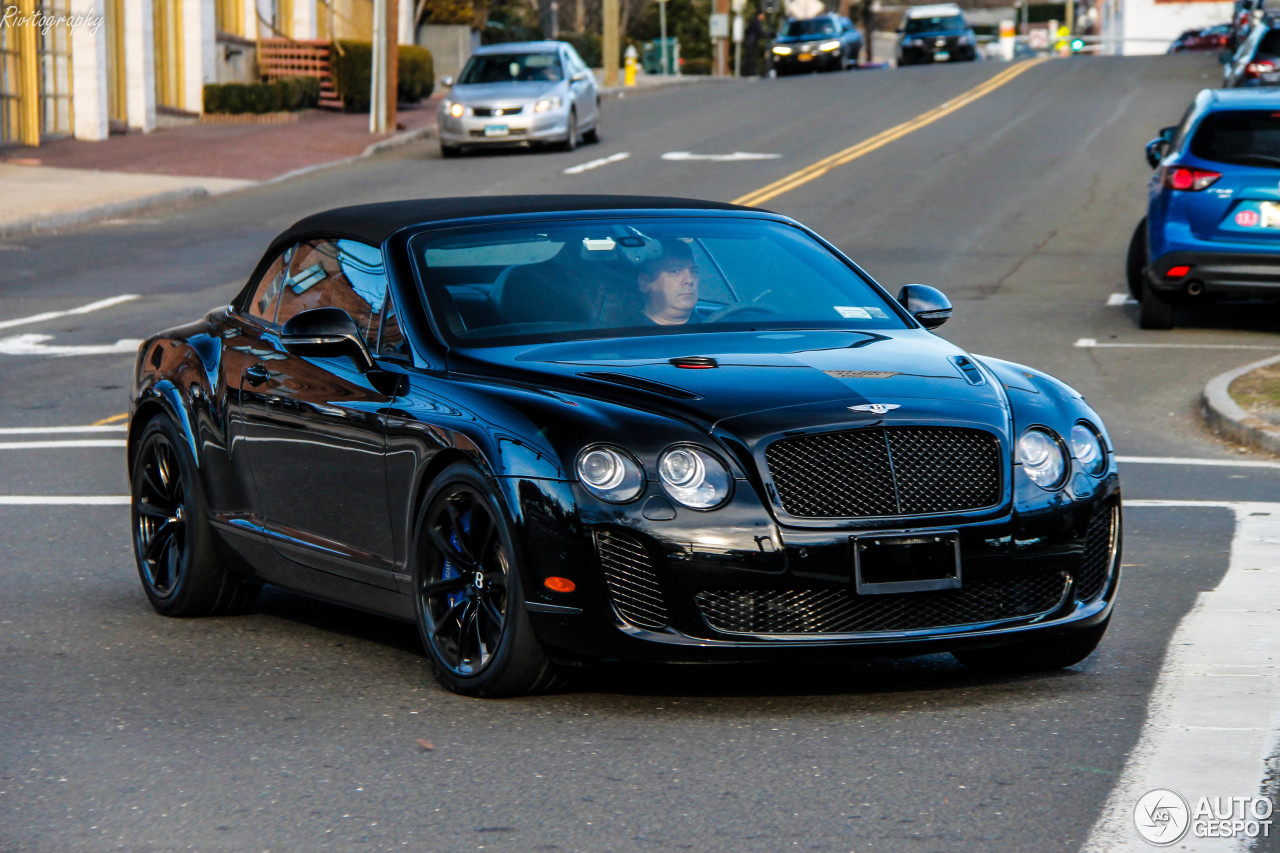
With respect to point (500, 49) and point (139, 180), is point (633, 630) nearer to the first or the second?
point (139, 180)

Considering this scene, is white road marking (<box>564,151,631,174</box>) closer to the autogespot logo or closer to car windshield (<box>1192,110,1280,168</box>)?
car windshield (<box>1192,110,1280,168</box>)

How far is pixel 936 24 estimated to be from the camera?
62.0 meters

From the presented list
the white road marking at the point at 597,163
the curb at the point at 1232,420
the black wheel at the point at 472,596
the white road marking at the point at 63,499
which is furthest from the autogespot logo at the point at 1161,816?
the white road marking at the point at 597,163

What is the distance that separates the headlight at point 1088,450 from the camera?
19.8 feet

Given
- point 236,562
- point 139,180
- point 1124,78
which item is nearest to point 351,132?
point 139,180

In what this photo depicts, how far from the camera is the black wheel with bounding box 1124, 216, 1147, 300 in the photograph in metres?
17.5

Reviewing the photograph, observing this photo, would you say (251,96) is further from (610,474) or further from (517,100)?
(610,474)

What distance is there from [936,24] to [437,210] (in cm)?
5690

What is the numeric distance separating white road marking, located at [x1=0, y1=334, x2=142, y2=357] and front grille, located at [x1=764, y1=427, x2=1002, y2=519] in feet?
37.0

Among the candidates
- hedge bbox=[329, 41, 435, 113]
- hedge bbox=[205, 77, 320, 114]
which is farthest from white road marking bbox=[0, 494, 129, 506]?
hedge bbox=[329, 41, 435, 113]

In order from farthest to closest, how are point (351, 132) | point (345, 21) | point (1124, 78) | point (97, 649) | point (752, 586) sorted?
point (345, 21) → point (1124, 78) → point (351, 132) → point (97, 649) → point (752, 586)

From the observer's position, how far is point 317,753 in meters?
5.45

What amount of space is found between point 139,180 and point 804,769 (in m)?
26.3

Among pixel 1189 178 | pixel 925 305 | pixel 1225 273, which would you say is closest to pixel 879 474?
pixel 925 305
